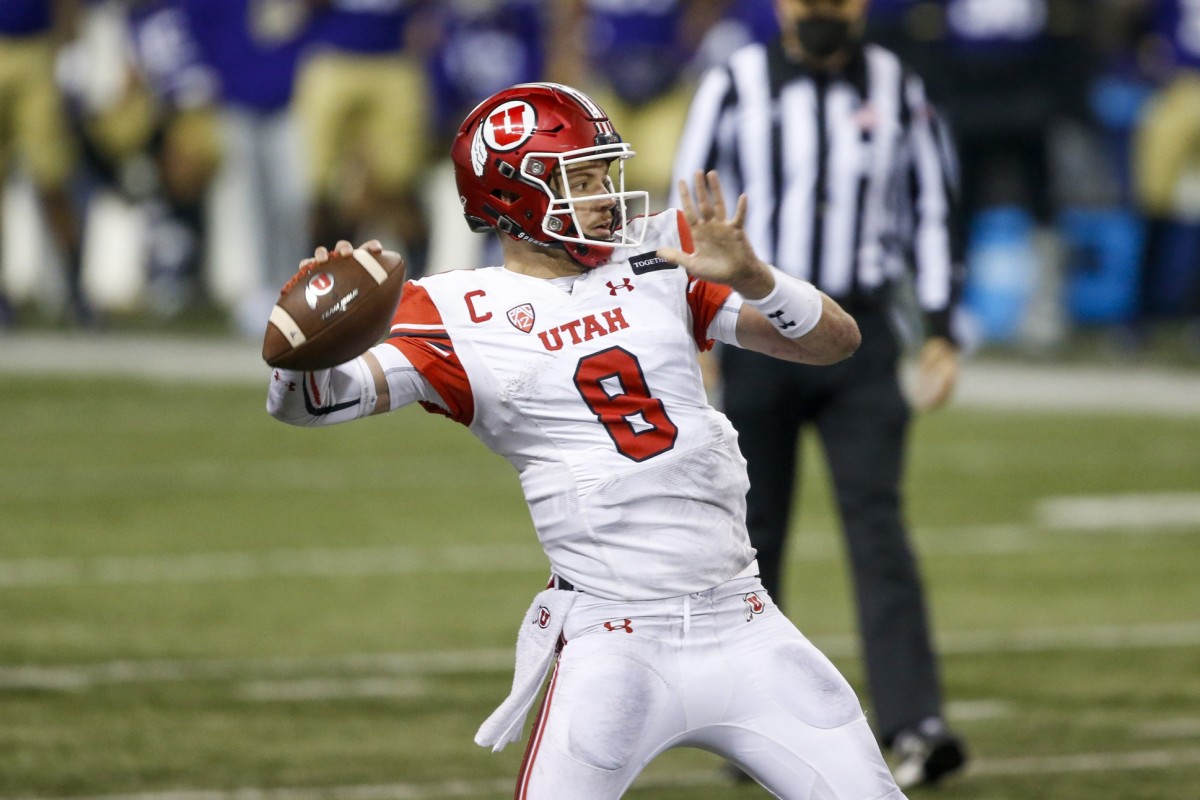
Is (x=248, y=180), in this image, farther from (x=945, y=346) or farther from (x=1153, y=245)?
(x=945, y=346)

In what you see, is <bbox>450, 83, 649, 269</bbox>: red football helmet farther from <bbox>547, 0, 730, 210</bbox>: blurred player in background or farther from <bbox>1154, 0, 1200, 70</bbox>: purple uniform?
<bbox>547, 0, 730, 210</bbox>: blurred player in background

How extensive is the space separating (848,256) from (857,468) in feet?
1.71

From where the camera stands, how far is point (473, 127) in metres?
3.94

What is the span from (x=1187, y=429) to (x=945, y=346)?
20.2 feet

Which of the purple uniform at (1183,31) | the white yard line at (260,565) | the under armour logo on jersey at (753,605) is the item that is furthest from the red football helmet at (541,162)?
the purple uniform at (1183,31)

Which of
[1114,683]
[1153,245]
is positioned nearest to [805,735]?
[1114,683]

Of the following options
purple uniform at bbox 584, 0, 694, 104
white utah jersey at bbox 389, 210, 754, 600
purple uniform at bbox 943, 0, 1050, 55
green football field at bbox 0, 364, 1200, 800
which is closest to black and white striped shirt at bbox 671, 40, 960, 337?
green football field at bbox 0, 364, 1200, 800

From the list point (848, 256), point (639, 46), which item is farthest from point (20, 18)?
point (848, 256)

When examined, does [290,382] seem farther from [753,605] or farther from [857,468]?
[857,468]

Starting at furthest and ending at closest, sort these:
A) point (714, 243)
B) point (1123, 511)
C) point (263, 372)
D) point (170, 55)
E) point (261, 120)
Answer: point (170, 55) < point (261, 120) < point (263, 372) < point (1123, 511) < point (714, 243)

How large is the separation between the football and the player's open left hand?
18.1 inches

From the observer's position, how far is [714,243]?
140 inches

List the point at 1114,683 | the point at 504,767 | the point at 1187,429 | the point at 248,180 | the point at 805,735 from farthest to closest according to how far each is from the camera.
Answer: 1. the point at 248,180
2. the point at 1187,429
3. the point at 1114,683
4. the point at 504,767
5. the point at 805,735

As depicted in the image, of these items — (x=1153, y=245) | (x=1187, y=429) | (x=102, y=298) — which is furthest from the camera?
(x=102, y=298)
